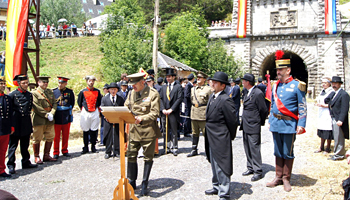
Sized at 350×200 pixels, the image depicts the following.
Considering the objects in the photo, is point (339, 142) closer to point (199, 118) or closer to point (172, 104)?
point (199, 118)

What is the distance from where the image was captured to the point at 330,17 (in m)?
26.2

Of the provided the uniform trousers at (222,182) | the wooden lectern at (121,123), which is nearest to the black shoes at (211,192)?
the uniform trousers at (222,182)

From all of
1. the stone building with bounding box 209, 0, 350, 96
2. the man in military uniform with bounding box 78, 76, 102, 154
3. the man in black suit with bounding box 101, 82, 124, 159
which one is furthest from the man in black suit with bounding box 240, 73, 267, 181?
the stone building with bounding box 209, 0, 350, 96

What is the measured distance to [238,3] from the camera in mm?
28828

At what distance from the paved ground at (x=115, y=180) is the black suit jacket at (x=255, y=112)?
1044mm

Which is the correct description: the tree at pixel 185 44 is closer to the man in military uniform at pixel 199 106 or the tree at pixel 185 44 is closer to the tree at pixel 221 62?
the tree at pixel 221 62

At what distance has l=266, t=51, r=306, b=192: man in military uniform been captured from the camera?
5188 mm

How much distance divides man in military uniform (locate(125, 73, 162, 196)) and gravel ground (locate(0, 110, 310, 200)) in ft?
1.50

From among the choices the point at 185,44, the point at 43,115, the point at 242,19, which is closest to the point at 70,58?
the point at 185,44

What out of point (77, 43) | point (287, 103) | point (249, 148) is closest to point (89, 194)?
point (249, 148)

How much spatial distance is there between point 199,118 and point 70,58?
23.8 metres

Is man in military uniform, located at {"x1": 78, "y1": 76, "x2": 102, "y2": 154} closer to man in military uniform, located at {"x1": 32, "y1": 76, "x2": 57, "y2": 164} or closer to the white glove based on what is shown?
man in military uniform, located at {"x1": 32, "y1": 76, "x2": 57, "y2": 164}

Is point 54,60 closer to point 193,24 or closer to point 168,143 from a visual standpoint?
point 193,24

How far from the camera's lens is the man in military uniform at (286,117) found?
17.0 feet
